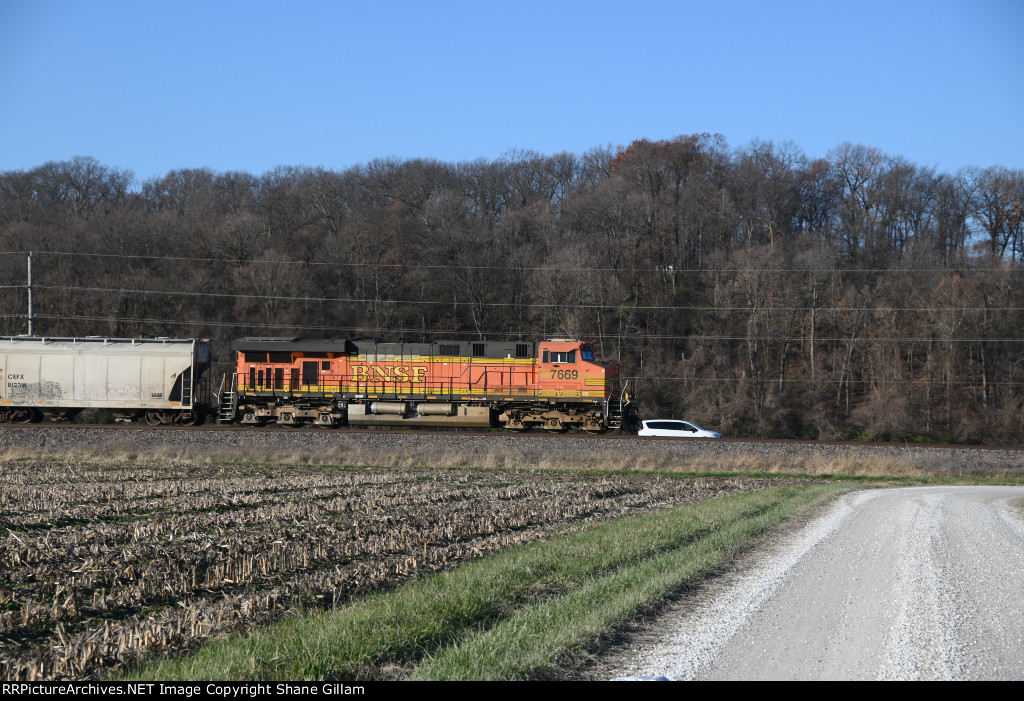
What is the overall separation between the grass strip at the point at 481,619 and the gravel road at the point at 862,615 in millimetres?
712

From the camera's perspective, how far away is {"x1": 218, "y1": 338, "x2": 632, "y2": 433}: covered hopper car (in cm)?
3325

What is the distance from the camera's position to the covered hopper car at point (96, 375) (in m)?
34.2

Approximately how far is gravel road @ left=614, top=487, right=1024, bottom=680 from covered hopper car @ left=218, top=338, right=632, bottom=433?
65.0ft

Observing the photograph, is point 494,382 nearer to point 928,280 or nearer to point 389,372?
point 389,372

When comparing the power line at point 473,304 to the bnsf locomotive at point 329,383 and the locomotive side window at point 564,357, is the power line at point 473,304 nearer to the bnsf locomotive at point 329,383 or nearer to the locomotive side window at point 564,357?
the bnsf locomotive at point 329,383

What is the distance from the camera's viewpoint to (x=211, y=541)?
11.3m

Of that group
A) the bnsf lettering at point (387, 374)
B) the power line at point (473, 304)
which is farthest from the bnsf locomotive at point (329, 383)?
the power line at point (473, 304)

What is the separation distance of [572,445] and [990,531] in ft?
54.8

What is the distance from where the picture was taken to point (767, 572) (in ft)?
33.1

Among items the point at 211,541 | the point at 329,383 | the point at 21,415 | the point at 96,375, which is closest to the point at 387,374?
the point at 329,383

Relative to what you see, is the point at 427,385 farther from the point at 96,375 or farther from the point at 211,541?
the point at 211,541

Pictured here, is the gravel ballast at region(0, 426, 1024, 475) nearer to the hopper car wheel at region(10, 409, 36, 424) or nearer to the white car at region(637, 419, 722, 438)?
the white car at region(637, 419, 722, 438)

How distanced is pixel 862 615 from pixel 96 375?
113 ft

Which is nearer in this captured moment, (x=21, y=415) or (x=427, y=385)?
(x=427, y=385)
